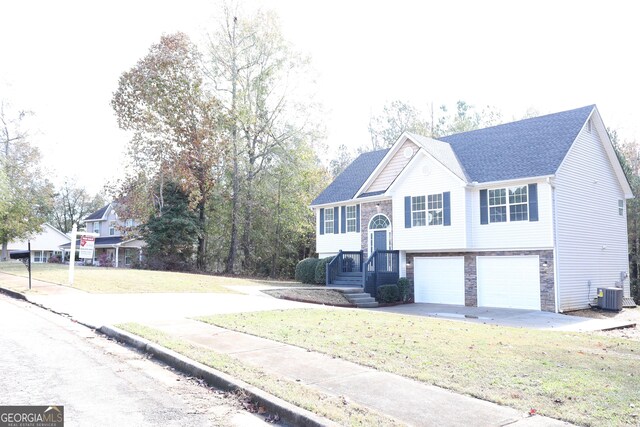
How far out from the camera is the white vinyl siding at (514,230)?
1803 cm

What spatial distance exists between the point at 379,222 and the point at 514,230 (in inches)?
279

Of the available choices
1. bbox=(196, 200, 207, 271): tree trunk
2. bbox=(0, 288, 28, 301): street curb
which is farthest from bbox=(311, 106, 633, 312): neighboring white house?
bbox=(196, 200, 207, 271): tree trunk

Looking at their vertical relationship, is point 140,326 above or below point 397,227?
below

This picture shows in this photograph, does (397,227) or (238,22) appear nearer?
(397,227)

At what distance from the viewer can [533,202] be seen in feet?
60.6

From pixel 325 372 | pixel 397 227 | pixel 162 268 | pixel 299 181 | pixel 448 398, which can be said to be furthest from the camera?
pixel 299 181

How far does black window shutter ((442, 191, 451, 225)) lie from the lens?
20469mm

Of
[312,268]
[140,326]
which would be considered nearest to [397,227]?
[312,268]

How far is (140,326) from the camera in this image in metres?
9.52

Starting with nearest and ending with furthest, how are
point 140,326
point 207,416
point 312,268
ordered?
point 207,416, point 140,326, point 312,268

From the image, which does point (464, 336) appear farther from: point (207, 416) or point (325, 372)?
point (207, 416)

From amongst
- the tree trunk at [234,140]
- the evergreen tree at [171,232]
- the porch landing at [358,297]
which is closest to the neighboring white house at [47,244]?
the evergreen tree at [171,232]

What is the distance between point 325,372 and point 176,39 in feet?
107

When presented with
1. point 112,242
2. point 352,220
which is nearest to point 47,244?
point 112,242
